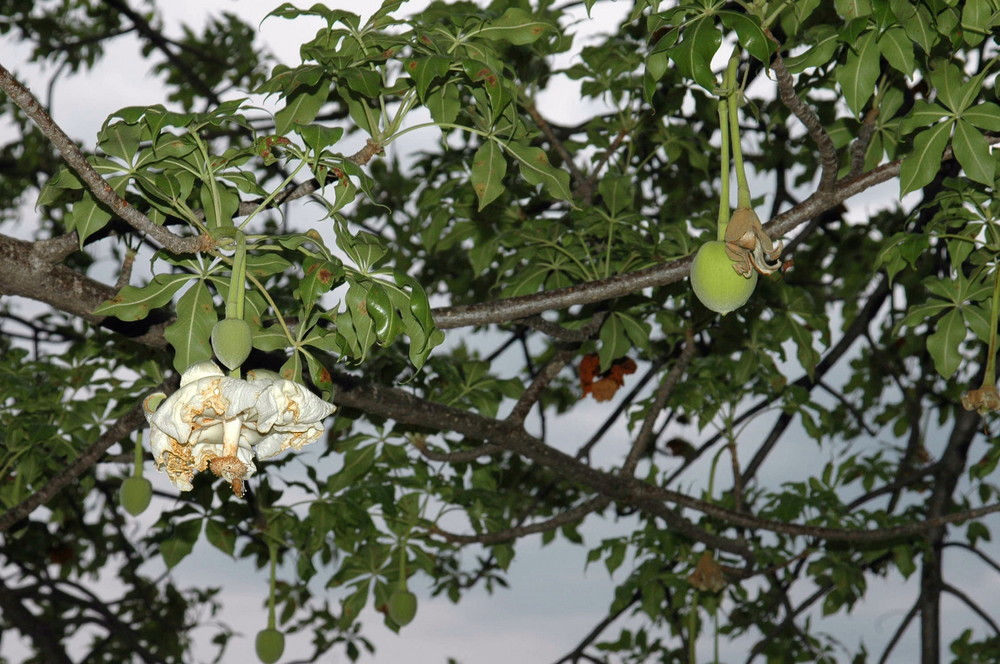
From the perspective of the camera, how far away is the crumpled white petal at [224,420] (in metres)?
1.50

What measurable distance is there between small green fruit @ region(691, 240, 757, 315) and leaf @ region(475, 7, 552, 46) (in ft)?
2.51

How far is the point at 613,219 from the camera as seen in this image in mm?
2963

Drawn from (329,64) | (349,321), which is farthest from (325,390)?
(329,64)

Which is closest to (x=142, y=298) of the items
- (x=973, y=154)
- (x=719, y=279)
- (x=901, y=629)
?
(x=719, y=279)

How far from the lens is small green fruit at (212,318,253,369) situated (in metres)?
1.53

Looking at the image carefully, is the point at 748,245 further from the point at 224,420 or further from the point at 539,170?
the point at 224,420

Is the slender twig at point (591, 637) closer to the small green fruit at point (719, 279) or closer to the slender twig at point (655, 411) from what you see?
the slender twig at point (655, 411)

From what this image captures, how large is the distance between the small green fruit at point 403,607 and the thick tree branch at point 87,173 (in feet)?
6.67

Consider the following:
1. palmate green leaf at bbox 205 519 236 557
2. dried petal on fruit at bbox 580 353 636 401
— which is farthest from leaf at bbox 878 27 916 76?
palmate green leaf at bbox 205 519 236 557

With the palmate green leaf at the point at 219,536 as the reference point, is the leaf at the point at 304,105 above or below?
above

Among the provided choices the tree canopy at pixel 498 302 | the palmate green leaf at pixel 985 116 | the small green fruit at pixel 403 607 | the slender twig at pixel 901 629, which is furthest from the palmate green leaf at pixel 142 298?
the slender twig at pixel 901 629

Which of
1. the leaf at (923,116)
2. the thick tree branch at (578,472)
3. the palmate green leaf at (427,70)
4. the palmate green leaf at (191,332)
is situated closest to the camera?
the palmate green leaf at (427,70)

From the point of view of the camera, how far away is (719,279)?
1.75 m

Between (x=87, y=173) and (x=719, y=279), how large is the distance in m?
1.13
